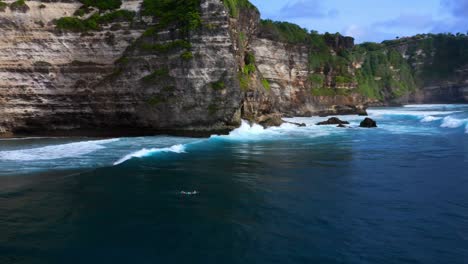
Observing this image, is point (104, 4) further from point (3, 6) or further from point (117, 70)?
point (3, 6)

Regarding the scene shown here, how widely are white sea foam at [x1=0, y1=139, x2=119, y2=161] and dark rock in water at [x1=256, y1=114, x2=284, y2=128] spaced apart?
63.0ft

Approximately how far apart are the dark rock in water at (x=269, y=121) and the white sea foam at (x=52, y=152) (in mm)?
19193

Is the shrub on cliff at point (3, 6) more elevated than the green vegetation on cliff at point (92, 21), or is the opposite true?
the shrub on cliff at point (3, 6)

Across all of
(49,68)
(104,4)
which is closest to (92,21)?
(104,4)

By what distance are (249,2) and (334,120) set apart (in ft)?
64.0

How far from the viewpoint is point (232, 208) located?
1256cm

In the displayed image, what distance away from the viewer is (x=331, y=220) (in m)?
11.3

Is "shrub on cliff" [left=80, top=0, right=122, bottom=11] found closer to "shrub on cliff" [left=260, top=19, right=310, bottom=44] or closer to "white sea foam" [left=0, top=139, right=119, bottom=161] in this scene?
"white sea foam" [left=0, top=139, right=119, bottom=161]

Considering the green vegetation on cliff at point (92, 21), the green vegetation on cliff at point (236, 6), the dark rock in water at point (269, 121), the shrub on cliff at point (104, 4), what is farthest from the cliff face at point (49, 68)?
the dark rock in water at point (269, 121)

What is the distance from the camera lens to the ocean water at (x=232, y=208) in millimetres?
9266

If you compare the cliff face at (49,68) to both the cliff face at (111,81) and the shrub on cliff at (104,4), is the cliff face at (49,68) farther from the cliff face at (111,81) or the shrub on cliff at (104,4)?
the shrub on cliff at (104,4)

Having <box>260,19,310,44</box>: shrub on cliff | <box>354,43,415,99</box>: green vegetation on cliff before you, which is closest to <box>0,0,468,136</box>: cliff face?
<box>260,19,310,44</box>: shrub on cliff

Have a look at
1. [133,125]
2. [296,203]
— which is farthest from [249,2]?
[296,203]

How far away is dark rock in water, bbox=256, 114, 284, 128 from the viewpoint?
42.8 m
